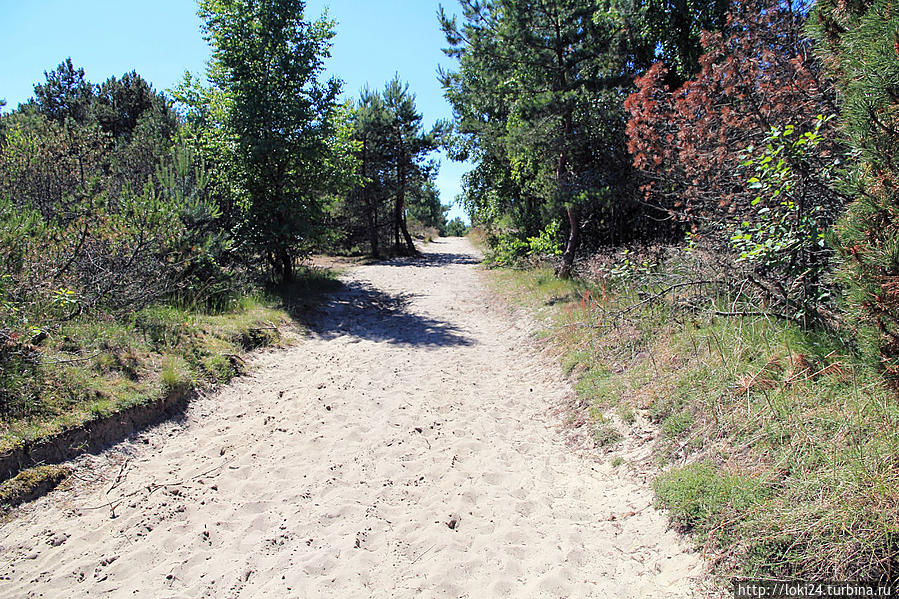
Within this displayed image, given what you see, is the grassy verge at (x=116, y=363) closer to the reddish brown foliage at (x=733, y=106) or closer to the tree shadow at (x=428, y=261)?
the reddish brown foliage at (x=733, y=106)

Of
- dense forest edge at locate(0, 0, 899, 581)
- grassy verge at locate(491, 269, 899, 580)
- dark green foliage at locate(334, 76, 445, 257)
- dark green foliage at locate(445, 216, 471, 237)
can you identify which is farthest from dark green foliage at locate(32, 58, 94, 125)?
dark green foliage at locate(445, 216, 471, 237)

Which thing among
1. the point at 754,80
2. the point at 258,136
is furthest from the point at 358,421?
the point at 258,136

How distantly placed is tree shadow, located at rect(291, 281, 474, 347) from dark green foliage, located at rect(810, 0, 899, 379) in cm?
602

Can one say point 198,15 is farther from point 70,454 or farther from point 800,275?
point 800,275

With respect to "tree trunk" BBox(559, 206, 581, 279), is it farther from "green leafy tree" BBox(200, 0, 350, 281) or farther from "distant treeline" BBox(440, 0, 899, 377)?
"green leafy tree" BBox(200, 0, 350, 281)

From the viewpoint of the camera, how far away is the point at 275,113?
34.5ft

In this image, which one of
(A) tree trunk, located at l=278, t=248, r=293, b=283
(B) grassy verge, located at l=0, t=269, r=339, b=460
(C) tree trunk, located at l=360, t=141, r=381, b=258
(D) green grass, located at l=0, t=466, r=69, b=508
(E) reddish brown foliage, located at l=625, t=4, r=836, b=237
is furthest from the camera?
(C) tree trunk, located at l=360, t=141, r=381, b=258

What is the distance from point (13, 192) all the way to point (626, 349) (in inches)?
377

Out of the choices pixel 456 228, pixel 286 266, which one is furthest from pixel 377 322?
pixel 456 228

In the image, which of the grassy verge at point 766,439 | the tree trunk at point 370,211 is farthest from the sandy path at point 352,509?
the tree trunk at point 370,211

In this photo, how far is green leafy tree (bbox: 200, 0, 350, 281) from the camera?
1043 centimetres

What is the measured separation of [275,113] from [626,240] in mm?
8873

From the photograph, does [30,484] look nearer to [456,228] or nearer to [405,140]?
[405,140]

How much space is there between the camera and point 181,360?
592cm
